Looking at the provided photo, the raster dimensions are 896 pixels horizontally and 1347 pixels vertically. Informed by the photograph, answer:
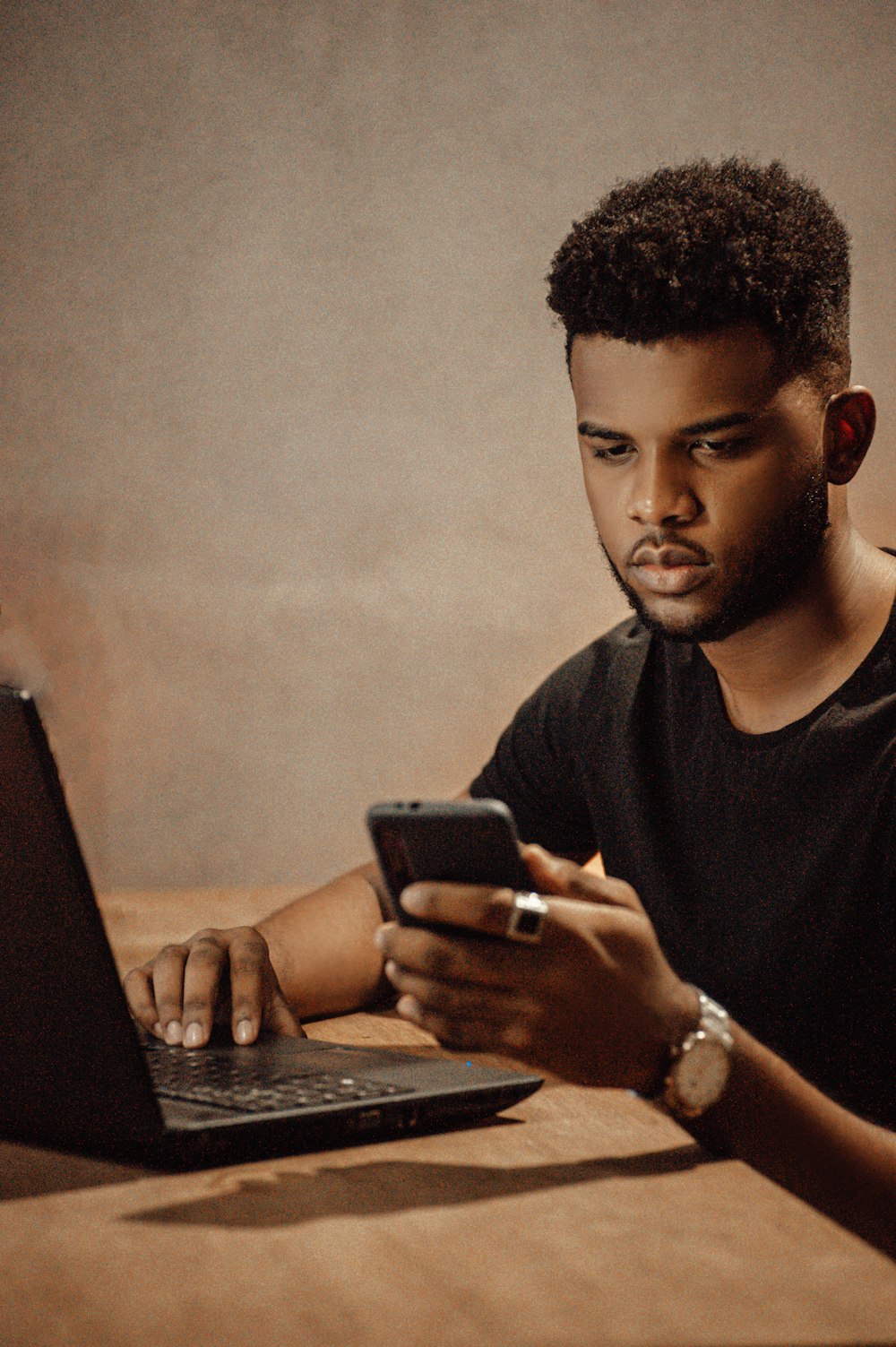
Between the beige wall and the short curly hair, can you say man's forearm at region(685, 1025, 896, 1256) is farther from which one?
the beige wall

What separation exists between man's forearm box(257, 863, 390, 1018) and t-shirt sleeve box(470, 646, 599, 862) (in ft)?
0.83

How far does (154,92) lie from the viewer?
205 centimetres

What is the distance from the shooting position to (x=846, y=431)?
1161 millimetres

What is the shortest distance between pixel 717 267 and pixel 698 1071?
0.67 m

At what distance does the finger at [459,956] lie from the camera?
0.64 m

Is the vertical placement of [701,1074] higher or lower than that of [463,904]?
lower

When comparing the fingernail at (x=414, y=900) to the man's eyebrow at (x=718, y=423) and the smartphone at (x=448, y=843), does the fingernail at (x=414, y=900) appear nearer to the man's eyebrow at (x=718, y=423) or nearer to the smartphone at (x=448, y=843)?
the smartphone at (x=448, y=843)

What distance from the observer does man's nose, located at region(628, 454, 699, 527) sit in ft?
3.49

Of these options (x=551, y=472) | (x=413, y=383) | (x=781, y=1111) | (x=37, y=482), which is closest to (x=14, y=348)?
(x=37, y=482)

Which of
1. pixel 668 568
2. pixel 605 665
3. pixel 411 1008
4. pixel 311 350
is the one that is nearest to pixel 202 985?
pixel 411 1008

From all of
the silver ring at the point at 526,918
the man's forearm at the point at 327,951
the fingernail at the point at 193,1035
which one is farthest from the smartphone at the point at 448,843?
the man's forearm at the point at 327,951

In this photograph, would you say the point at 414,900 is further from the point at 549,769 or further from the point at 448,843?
the point at 549,769

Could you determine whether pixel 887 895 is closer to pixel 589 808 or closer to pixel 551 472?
pixel 589 808

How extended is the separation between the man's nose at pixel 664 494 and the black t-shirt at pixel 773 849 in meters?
0.21
